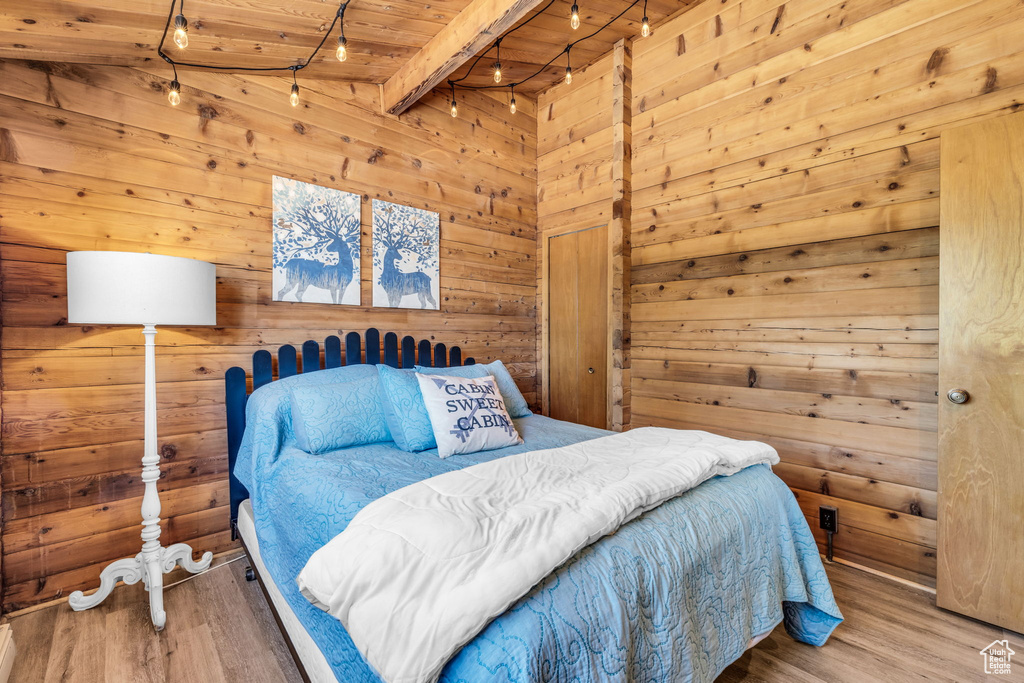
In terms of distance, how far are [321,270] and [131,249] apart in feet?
2.81

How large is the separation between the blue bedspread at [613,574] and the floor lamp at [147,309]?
390 mm

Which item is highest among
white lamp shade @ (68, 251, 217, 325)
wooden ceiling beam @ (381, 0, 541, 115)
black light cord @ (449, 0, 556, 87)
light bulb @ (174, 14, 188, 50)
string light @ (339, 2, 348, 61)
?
black light cord @ (449, 0, 556, 87)

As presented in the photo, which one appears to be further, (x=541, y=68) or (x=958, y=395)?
(x=541, y=68)

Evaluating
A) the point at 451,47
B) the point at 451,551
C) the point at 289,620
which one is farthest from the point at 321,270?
the point at 451,551

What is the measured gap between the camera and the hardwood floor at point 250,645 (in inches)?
62.4

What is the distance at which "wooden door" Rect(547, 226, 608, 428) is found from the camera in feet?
11.3

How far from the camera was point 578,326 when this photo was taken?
3623 mm

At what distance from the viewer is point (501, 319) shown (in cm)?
369

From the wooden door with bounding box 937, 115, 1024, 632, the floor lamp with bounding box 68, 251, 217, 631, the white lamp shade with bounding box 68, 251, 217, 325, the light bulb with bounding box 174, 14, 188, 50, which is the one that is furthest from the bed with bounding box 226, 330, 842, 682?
the light bulb with bounding box 174, 14, 188, 50

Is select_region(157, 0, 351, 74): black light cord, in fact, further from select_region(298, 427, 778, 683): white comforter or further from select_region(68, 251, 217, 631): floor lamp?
select_region(298, 427, 778, 683): white comforter

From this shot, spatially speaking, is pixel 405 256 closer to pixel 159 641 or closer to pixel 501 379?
pixel 501 379

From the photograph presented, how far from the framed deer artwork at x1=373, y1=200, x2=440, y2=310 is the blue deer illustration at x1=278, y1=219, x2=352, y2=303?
213mm

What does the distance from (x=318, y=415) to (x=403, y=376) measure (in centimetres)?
43

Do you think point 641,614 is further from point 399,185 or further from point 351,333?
point 399,185
